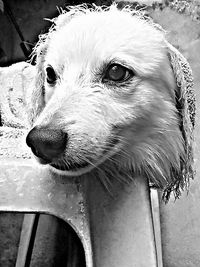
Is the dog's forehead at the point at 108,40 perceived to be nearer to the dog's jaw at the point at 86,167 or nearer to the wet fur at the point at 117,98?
the wet fur at the point at 117,98

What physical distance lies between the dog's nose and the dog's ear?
0.33 metres

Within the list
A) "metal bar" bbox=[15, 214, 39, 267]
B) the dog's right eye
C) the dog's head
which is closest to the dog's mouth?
the dog's head

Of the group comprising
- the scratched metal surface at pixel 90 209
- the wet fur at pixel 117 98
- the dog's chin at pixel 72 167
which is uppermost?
the wet fur at pixel 117 98

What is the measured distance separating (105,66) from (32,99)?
0.86ft

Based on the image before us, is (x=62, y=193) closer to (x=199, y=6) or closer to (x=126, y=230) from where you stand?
(x=126, y=230)

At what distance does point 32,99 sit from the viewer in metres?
1.12

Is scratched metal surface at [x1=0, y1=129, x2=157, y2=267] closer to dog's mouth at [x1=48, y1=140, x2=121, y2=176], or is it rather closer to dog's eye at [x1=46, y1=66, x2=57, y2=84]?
dog's mouth at [x1=48, y1=140, x2=121, y2=176]

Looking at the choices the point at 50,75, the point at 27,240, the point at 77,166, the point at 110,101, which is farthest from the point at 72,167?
the point at 27,240

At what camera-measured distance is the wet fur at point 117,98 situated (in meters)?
0.84

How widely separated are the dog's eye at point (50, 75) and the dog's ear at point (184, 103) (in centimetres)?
26

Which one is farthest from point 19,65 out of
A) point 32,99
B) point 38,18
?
point 38,18

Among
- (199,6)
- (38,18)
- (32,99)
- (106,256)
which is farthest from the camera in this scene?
(38,18)

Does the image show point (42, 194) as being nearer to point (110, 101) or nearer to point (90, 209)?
point (90, 209)

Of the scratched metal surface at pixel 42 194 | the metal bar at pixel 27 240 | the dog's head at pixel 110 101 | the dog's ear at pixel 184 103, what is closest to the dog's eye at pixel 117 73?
the dog's head at pixel 110 101
